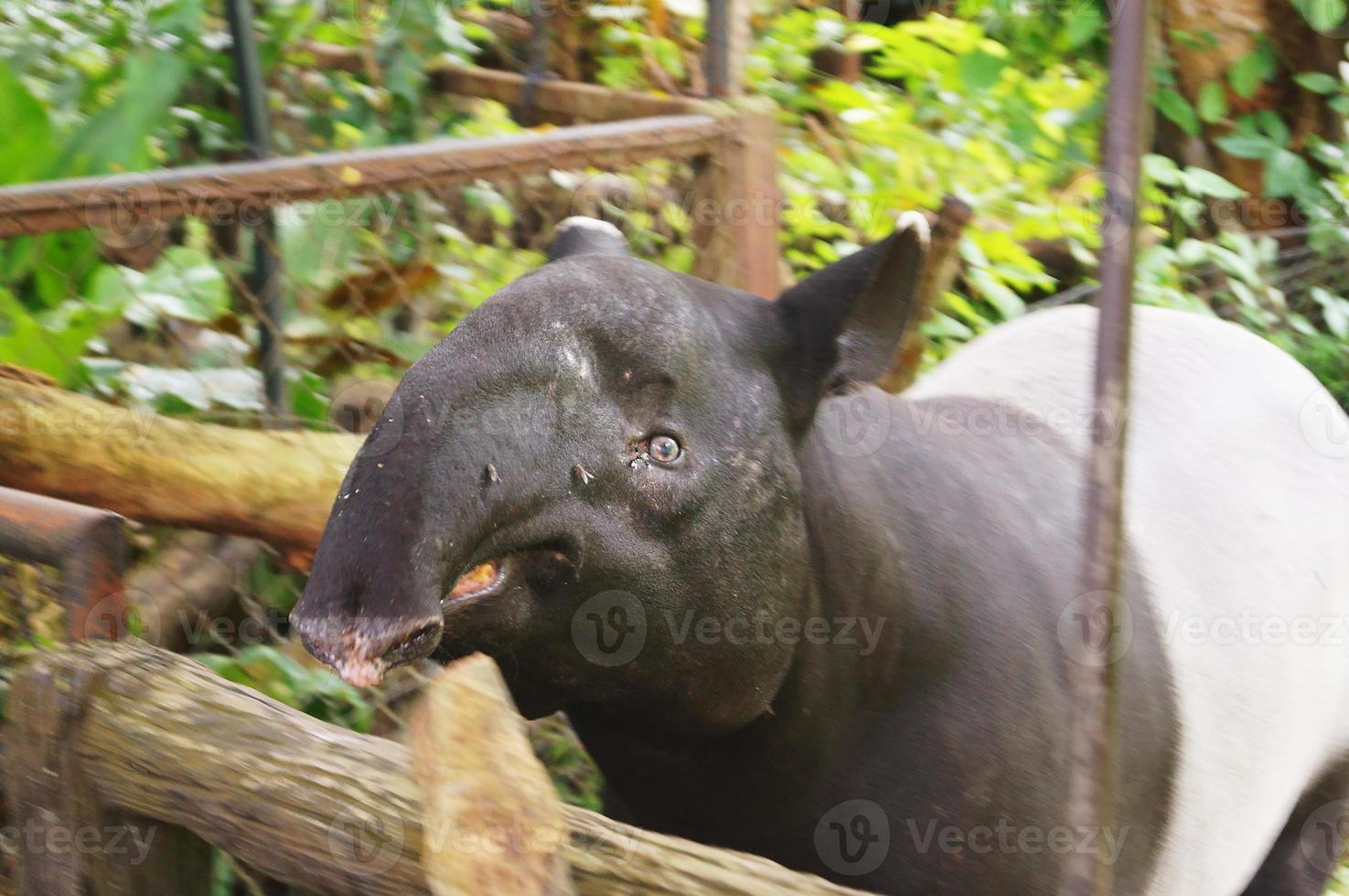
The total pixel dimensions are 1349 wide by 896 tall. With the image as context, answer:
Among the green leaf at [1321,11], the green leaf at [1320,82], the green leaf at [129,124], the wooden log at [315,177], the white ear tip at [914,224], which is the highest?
the white ear tip at [914,224]

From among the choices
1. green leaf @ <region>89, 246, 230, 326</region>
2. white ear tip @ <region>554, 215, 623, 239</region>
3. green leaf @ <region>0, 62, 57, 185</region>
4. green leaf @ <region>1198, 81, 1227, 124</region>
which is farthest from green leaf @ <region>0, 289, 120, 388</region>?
green leaf @ <region>1198, 81, 1227, 124</region>

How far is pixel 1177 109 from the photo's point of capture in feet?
22.2

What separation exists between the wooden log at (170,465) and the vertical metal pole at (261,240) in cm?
77

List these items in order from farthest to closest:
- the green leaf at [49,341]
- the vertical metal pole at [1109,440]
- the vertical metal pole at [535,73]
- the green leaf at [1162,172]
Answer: the green leaf at [1162,172] → the vertical metal pole at [535,73] → the green leaf at [49,341] → the vertical metal pole at [1109,440]

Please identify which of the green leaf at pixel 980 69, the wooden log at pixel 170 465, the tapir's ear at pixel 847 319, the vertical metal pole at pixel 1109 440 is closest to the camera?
the vertical metal pole at pixel 1109 440

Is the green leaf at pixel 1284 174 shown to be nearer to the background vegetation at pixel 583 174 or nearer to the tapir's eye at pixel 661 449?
the background vegetation at pixel 583 174

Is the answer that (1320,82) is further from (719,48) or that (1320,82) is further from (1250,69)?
(719,48)

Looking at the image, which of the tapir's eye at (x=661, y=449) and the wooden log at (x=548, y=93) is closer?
the tapir's eye at (x=661, y=449)

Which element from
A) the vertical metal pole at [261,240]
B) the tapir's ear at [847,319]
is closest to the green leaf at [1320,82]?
the vertical metal pole at [261,240]

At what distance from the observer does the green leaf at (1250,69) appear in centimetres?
653

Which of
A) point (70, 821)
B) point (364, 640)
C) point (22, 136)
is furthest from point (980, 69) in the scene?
point (364, 640)

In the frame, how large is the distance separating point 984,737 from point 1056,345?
1.40 metres

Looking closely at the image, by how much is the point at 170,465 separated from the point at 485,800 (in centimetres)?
163

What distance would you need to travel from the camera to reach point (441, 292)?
4.63 meters
